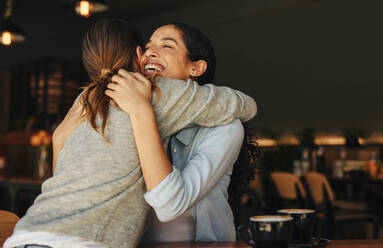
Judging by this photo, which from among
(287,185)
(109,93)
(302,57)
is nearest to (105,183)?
(109,93)

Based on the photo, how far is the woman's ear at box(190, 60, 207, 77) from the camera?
5.24 feet

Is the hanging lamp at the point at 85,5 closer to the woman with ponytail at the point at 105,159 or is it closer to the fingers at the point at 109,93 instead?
→ the woman with ponytail at the point at 105,159

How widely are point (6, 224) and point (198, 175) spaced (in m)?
0.60

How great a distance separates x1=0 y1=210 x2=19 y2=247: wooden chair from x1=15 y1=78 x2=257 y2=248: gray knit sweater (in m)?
0.30

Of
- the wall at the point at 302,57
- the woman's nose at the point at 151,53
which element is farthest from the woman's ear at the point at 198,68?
the wall at the point at 302,57

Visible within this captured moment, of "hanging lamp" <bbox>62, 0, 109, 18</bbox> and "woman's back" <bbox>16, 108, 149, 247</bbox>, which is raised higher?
"hanging lamp" <bbox>62, 0, 109, 18</bbox>

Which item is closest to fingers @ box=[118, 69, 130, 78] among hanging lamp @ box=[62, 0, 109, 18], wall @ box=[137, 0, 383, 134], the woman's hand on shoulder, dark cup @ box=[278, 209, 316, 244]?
the woman's hand on shoulder

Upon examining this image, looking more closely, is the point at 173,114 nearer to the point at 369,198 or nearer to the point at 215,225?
the point at 215,225

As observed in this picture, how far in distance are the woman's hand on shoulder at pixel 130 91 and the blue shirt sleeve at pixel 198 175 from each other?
0.18m

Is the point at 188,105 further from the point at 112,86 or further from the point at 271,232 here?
the point at 271,232

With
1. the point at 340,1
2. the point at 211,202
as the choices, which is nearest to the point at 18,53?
the point at 340,1

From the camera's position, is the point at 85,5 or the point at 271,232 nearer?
the point at 271,232

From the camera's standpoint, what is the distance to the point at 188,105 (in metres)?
1.16

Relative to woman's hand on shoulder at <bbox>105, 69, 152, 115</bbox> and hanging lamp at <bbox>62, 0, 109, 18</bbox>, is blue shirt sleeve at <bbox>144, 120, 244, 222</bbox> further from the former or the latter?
hanging lamp at <bbox>62, 0, 109, 18</bbox>
